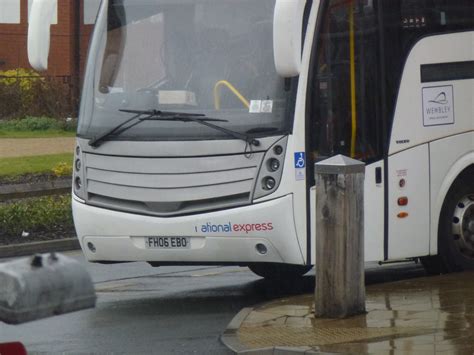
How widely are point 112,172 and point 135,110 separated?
0.55m

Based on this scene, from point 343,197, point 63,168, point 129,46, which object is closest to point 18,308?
point 343,197

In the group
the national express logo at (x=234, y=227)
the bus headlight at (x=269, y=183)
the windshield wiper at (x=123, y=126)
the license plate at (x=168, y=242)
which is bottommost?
the license plate at (x=168, y=242)

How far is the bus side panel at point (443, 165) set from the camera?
12.3m

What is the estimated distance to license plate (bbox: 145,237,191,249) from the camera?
1159 centimetres

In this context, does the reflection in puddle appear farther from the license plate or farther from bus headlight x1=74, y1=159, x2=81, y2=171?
bus headlight x1=74, y1=159, x2=81, y2=171

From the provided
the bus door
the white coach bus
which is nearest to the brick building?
the white coach bus

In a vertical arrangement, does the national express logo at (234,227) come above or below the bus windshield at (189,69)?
below

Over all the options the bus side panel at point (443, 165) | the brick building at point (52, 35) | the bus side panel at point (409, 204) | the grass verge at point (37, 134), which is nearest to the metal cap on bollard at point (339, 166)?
the bus side panel at point (409, 204)

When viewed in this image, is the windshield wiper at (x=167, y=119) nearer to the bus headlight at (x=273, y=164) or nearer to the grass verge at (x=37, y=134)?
the bus headlight at (x=273, y=164)

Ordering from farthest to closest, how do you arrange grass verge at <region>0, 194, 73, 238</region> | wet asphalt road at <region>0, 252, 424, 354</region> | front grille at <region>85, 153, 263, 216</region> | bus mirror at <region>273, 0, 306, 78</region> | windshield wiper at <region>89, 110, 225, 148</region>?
1. grass verge at <region>0, 194, 73, 238</region>
2. windshield wiper at <region>89, 110, 225, 148</region>
3. front grille at <region>85, 153, 263, 216</region>
4. bus mirror at <region>273, 0, 306, 78</region>
5. wet asphalt road at <region>0, 252, 424, 354</region>

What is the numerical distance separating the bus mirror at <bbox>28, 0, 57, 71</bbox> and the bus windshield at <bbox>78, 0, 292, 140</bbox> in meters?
0.47

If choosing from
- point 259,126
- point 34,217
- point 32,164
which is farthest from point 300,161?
point 32,164

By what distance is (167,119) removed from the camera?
11.7 meters

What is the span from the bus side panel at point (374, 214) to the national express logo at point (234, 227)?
0.93 meters
